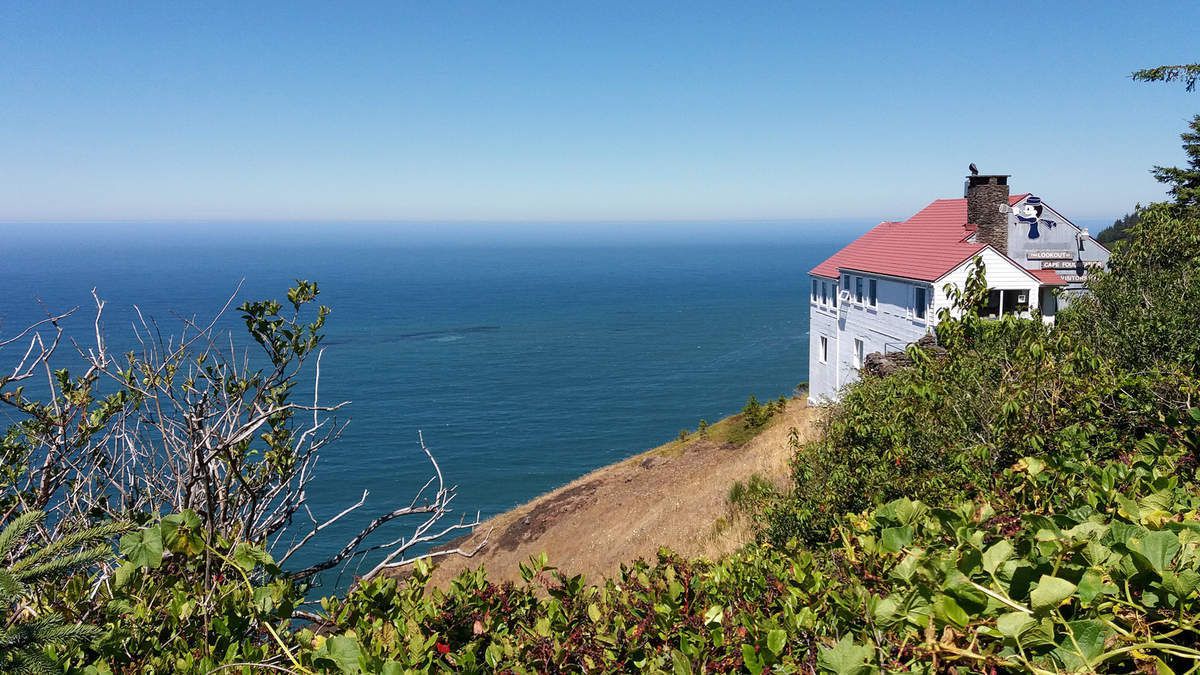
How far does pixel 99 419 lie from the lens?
6.91 m

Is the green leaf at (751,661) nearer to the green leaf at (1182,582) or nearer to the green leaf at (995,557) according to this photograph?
the green leaf at (995,557)

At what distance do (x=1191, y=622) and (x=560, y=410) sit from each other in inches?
2502

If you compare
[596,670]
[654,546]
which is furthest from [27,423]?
[654,546]

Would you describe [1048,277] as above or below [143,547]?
below

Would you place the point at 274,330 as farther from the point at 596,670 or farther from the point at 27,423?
the point at 596,670

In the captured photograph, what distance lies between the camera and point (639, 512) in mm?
31859

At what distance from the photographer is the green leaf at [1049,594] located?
2.27 metres

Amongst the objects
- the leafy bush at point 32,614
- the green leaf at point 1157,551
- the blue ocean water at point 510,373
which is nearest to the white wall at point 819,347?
the blue ocean water at point 510,373

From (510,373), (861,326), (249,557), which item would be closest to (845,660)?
(249,557)

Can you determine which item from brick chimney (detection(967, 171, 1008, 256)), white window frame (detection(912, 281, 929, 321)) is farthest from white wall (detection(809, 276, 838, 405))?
brick chimney (detection(967, 171, 1008, 256))

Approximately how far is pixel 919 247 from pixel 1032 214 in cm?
424

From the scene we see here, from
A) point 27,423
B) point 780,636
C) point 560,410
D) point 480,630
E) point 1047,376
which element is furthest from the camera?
point 560,410

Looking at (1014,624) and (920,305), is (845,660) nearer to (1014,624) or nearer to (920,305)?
(1014,624)

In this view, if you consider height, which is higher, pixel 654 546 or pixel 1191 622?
pixel 1191 622
